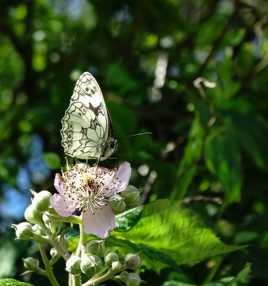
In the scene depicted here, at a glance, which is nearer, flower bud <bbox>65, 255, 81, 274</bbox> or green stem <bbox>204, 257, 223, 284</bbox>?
flower bud <bbox>65, 255, 81, 274</bbox>

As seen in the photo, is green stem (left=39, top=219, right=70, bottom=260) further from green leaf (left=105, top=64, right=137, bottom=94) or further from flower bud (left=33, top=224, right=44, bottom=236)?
green leaf (left=105, top=64, right=137, bottom=94)

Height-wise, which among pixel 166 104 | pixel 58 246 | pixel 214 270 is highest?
pixel 58 246

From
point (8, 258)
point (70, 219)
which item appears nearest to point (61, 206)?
point (70, 219)

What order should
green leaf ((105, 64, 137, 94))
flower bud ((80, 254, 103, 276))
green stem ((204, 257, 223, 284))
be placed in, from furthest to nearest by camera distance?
green leaf ((105, 64, 137, 94))
green stem ((204, 257, 223, 284))
flower bud ((80, 254, 103, 276))

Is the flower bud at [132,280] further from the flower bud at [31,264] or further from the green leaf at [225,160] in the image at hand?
the green leaf at [225,160]

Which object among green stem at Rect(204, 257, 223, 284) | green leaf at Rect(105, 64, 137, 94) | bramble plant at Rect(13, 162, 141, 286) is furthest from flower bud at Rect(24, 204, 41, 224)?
green leaf at Rect(105, 64, 137, 94)

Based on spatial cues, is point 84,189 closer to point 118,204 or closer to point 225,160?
point 118,204
